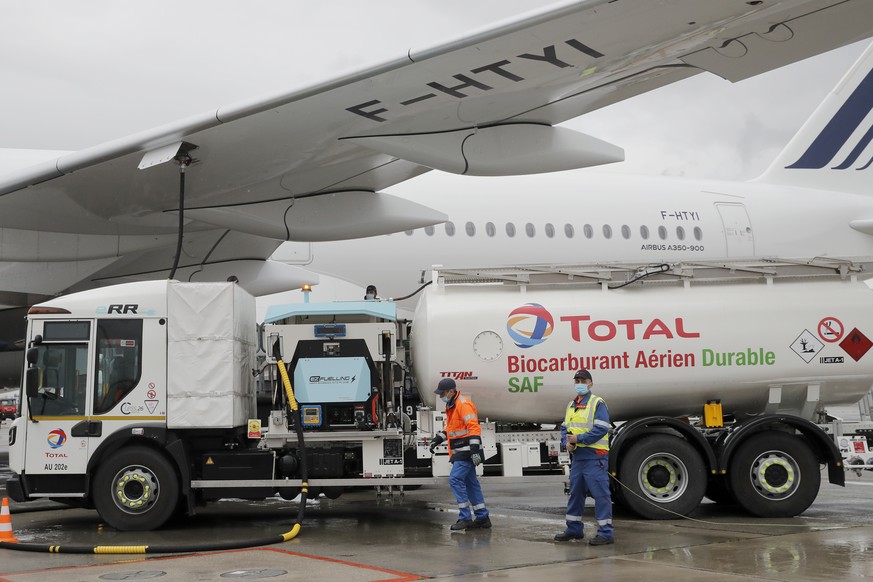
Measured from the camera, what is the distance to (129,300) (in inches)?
419

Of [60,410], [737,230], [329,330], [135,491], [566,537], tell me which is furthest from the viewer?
[737,230]

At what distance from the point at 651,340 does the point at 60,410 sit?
22.3 ft

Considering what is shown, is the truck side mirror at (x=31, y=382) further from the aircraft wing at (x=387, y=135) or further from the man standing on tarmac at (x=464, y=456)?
the man standing on tarmac at (x=464, y=456)

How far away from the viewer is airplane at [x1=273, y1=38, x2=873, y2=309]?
50.9 feet

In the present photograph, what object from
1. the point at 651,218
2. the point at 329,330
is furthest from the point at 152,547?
the point at 651,218

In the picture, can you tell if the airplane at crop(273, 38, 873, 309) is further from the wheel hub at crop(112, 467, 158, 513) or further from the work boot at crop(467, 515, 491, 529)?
the wheel hub at crop(112, 467, 158, 513)

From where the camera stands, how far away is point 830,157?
19547 mm

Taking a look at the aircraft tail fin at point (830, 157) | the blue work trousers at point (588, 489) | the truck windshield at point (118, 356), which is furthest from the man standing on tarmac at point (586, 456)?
the aircraft tail fin at point (830, 157)

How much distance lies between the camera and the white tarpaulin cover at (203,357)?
33.4ft

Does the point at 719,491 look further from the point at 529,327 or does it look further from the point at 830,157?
the point at 830,157

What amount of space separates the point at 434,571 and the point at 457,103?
4.94 meters

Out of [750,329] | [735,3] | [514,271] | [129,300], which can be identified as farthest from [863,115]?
[129,300]

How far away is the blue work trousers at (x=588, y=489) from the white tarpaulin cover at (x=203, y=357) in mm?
3794

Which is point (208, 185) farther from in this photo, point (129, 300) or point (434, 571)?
point (434, 571)
